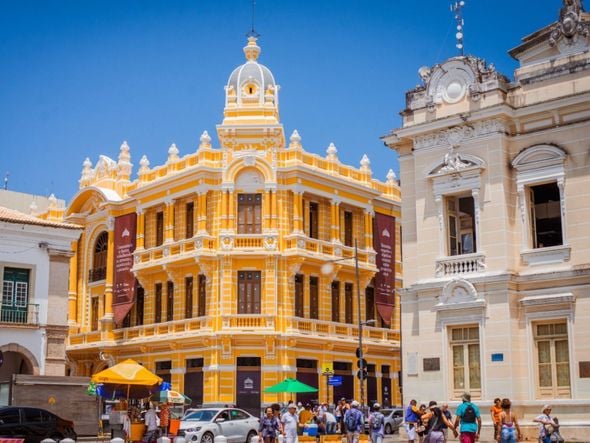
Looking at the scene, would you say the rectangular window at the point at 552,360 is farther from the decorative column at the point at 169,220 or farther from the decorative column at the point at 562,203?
the decorative column at the point at 169,220

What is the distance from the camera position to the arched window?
50.4 metres

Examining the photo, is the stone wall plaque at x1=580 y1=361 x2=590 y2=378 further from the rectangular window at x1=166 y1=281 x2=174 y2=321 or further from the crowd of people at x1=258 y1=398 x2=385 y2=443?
the rectangular window at x1=166 y1=281 x2=174 y2=321

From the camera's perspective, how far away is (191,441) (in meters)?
29.3

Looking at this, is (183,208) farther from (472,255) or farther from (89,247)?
(472,255)

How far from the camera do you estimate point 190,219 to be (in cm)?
4522

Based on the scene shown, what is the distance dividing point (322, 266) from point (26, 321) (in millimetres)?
15069

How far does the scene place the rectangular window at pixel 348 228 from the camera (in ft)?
153

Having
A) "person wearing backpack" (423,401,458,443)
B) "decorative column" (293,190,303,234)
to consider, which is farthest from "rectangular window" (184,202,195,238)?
"person wearing backpack" (423,401,458,443)

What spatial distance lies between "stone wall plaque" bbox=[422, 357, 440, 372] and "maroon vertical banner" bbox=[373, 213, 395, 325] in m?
19.7

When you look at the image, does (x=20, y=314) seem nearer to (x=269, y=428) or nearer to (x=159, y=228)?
(x=159, y=228)

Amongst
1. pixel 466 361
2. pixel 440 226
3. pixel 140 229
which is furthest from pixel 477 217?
pixel 140 229

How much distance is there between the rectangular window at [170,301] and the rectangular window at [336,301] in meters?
8.23

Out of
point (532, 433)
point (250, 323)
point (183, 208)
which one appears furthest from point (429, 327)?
point (183, 208)

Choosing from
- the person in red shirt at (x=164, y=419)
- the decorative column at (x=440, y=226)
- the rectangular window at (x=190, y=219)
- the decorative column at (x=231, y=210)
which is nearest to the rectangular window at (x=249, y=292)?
the decorative column at (x=231, y=210)
